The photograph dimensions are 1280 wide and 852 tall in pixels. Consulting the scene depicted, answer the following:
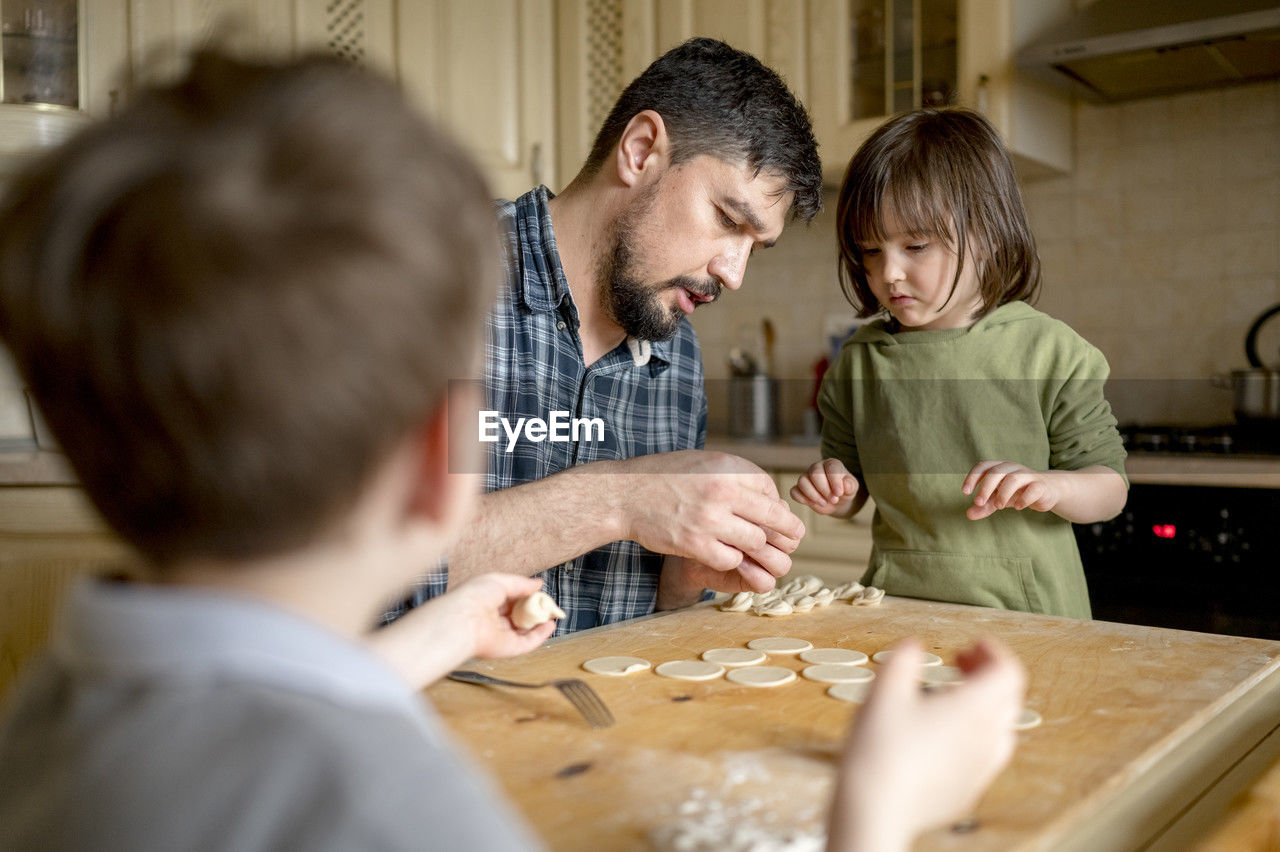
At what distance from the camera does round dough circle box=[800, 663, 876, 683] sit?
85 centimetres

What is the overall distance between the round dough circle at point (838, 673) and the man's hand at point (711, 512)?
0.19 m

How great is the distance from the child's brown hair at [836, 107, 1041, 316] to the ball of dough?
87 cm

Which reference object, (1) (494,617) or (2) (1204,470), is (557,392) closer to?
(1) (494,617)

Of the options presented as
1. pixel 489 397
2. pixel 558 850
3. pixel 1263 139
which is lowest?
pixel 558 850

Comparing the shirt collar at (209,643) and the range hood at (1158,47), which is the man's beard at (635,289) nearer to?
the shirt collar at (209,643)

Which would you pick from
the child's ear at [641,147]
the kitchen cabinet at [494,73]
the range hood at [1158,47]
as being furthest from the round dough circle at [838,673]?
the kitchen cabinet at [494,73]

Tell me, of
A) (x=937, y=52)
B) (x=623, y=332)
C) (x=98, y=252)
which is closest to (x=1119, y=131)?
(x=937, y=52)

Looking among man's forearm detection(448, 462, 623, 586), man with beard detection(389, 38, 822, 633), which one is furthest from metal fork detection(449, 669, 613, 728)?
man with beard detection(389, 38, 822, 633)

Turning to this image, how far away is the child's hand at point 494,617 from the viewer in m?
0.79

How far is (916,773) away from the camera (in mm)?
469

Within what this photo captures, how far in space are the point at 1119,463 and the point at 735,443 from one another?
4.36 ft

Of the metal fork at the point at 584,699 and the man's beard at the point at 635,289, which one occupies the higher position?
the man's beard at the point at 635,289

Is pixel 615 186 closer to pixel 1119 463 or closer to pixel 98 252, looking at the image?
pixel 1119 463

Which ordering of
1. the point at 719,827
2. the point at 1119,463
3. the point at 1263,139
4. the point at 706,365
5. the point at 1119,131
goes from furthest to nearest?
the point at 706,365, the point at 1119,131, the point at 1263,139, the point at 1119,463, the point at 719,827
